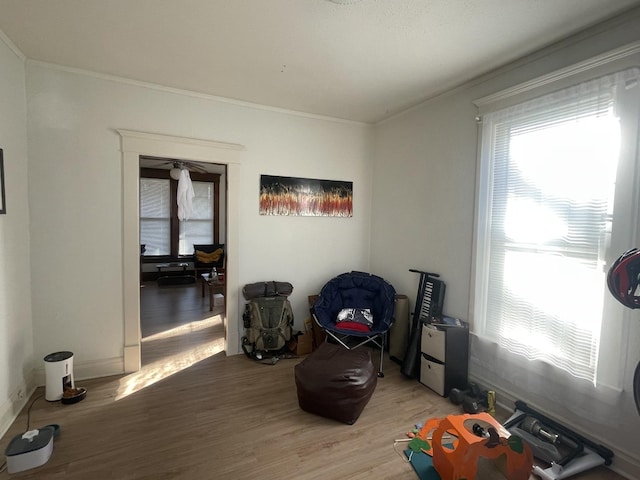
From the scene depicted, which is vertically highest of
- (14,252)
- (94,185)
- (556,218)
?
(94,185)

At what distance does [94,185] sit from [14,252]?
0.82 metres

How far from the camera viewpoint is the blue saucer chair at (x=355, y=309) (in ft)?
10.7

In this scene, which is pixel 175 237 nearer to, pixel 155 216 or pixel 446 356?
pixel 155 216

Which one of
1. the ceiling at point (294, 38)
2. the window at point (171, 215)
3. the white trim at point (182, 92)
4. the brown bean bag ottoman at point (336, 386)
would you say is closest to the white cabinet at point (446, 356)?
the brown bean bag ottoman at point (336, 386)

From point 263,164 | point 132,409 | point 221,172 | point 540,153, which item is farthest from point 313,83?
point 221,172

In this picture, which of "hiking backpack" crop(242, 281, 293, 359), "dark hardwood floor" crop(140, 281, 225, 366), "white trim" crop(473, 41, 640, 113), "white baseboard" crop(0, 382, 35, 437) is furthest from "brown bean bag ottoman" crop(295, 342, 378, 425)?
"white trim" crop(473, 41, 640, 113)

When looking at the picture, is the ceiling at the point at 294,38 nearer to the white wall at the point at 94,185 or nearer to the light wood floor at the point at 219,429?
the white wall at the point at 94,185

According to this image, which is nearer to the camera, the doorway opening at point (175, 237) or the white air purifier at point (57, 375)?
the white air purifier at point (57, 375)

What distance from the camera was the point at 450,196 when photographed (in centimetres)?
311

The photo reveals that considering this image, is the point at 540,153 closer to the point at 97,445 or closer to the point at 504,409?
the point at 504,409

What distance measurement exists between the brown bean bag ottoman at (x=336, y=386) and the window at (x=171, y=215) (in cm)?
657

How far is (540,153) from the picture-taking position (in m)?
2.36

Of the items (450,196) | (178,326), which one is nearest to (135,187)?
(178,326)

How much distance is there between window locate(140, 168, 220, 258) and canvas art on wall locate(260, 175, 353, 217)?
204 inches
